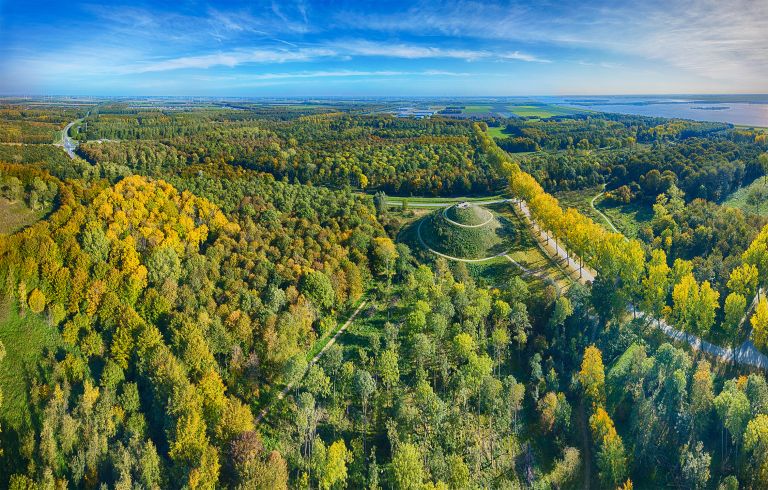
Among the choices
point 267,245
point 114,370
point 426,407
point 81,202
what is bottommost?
point 426,407

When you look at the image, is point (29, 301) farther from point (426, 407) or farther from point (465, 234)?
→ point (465, 234)

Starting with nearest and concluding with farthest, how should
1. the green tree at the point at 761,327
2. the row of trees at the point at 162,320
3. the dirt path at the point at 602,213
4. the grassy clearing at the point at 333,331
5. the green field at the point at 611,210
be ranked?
1. the row of trees at the point at 162,320
2. the green tree at the point at 761,327
3. the grassy clearing at the point at 333,331
4. the dirt path at the point at 602,213
5. the green field at the point at 611,210

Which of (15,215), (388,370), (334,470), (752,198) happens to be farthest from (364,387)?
(752,198)

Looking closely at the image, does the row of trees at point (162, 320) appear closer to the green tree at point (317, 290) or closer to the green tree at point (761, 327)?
the green tree at point (317, 290)

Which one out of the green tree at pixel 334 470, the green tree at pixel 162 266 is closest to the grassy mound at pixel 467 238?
the green tree at pixel 162 266

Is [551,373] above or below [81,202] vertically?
below

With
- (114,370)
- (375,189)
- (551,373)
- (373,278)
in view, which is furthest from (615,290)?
(375,189)

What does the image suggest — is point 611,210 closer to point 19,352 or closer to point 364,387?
point 364,387
